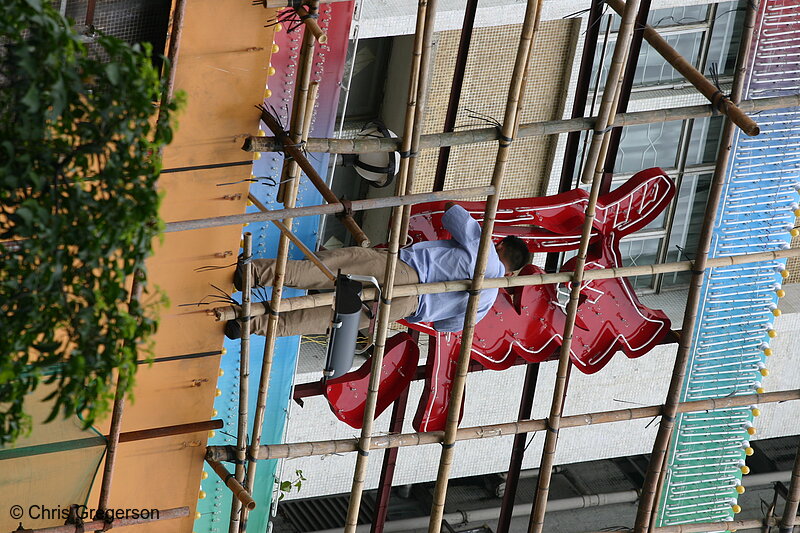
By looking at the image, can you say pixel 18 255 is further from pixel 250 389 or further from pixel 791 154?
pixel 791 154

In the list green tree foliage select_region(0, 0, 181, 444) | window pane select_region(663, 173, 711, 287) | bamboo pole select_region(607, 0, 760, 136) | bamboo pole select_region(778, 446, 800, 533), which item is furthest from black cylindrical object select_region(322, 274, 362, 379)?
window pane select_region(663, 173, 711, 287)

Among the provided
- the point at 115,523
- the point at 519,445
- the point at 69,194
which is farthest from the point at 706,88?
the point at 69,194

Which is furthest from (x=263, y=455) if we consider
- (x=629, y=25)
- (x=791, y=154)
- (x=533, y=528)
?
(x=791, y=154)

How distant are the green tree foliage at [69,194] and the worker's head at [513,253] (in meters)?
2.29

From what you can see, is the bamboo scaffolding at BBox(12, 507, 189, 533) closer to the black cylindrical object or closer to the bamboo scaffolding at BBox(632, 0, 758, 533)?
the black cylindrical object

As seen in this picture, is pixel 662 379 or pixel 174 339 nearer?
pixel 174 339

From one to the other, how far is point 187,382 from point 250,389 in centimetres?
60

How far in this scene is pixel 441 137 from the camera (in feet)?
13.7

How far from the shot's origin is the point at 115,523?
4113mm

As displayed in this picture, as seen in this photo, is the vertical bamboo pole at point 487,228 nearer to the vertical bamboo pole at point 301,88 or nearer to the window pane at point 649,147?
the vertical bamboo pole at point 301,88

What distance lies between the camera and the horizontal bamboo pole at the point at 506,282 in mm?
4145

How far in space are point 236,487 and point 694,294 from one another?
183 centimetres

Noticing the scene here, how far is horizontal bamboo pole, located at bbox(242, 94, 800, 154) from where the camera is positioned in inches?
156

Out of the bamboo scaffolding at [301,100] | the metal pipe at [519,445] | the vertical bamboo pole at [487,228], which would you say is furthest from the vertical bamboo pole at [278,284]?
the metal pipe at [519,445]
